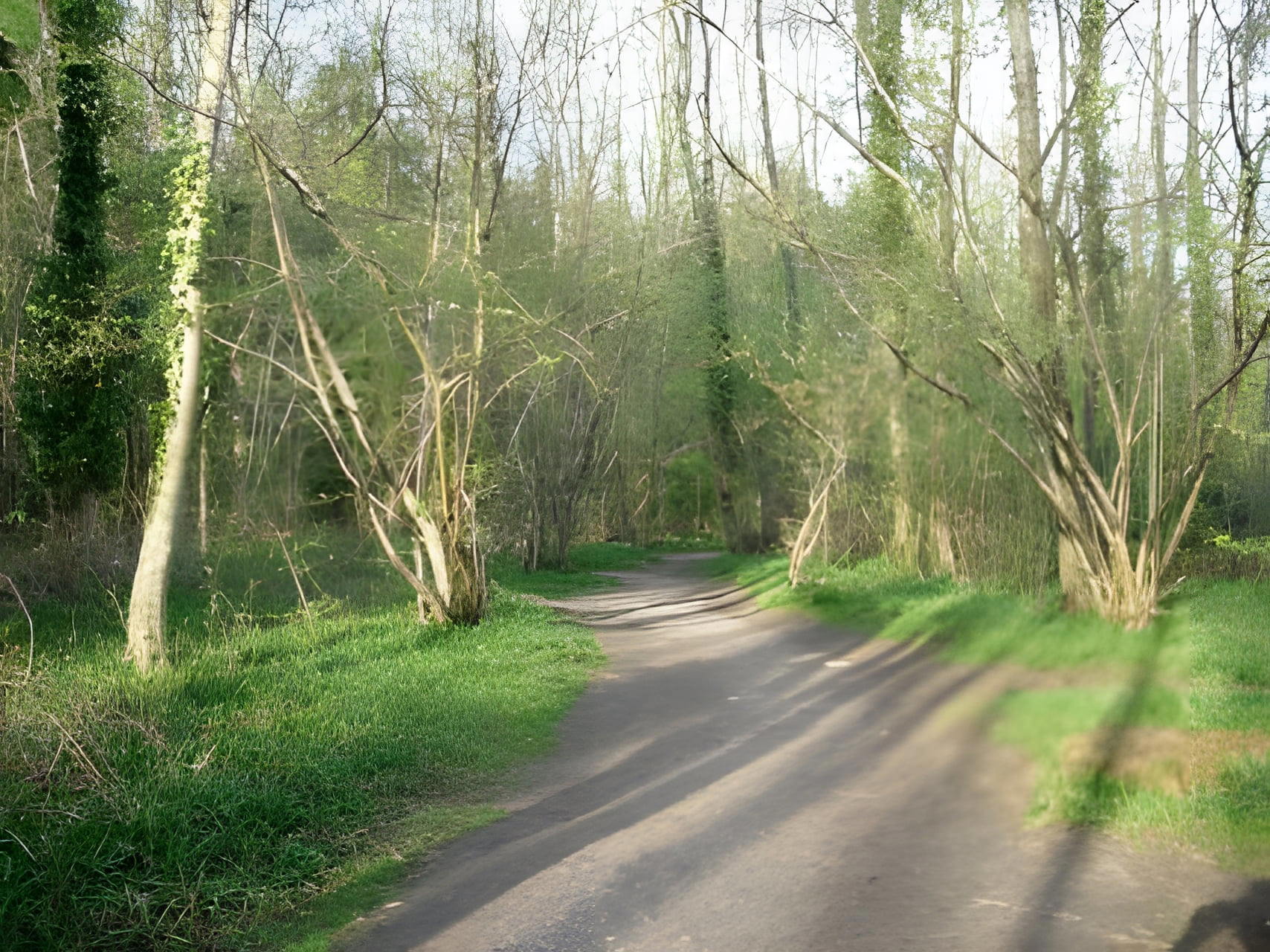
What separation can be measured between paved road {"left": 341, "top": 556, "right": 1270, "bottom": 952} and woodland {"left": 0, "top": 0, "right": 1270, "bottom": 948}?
37 centimetres

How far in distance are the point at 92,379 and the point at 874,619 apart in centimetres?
904

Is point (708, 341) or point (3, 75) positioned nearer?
point (3, 75)

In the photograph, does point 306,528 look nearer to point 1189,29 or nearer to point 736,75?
point 1189,29

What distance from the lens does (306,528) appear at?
404 inches

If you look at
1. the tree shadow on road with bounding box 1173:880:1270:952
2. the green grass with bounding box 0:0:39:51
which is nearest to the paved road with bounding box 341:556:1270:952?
the tree shadow on road with bounding box 1173:880:1270:952

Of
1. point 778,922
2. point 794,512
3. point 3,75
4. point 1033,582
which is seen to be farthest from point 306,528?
point 794,512

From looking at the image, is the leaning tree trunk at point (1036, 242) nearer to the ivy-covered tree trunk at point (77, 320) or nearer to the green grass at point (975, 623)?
the green grass at point (975, 623)

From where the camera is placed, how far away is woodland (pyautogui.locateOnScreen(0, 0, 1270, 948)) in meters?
4.81

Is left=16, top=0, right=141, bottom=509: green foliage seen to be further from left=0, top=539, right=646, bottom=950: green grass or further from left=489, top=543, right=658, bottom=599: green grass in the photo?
left=489, top=543, right=658, bottom=599: green grass

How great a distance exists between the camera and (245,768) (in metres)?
4.92

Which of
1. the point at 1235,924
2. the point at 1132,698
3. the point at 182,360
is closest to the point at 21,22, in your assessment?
the point at 182,360

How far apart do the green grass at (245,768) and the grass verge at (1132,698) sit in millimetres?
2880

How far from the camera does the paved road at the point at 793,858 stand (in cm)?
346

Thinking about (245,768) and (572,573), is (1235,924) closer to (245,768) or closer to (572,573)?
(245,768)
